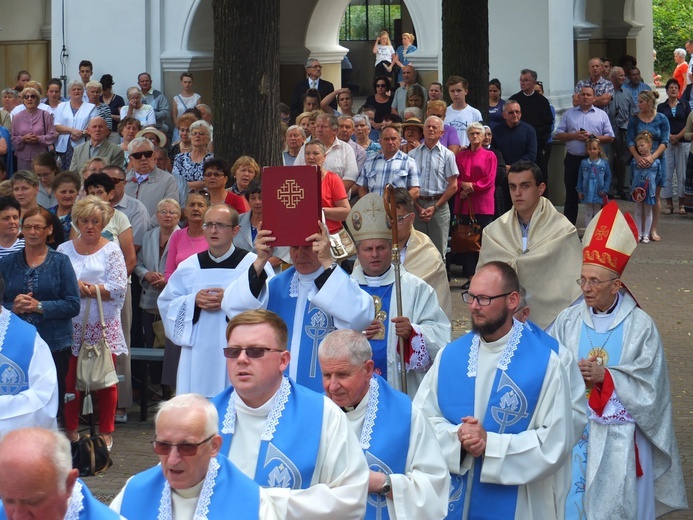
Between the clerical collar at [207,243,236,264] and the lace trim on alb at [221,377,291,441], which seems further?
the clerical collar at [207,243,236,264]

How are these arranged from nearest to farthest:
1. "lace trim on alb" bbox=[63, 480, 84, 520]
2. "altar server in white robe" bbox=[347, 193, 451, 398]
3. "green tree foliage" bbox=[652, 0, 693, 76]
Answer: "lace trim on alb" bbox=[63, 480, 84, 520] → "altar server in white robe" bbox=[347, 193, 451, 398] → "green tree foliage" bbox=[652, 0, 693, 76]

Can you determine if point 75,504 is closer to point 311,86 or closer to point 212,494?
point 212,494

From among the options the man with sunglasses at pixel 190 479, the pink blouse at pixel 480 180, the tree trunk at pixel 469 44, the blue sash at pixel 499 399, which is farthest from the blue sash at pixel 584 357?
the tree trunk at pixel 469 44

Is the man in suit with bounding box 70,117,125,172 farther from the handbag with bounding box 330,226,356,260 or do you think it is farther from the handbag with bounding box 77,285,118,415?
the handbag with bounding box 330,226,356,260

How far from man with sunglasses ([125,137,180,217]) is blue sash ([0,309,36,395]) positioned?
189 inches

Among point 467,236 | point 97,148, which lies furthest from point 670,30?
point 97,148

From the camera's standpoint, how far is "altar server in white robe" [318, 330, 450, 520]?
523 centimetres

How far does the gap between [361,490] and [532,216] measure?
3.63m

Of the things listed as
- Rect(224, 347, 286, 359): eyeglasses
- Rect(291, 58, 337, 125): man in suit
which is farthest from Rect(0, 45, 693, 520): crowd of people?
Rect(291, 58, 337, 125): man in suit

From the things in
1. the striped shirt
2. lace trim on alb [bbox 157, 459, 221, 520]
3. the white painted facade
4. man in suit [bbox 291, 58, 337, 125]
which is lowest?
lace trim on alb [bbox 157, 459, 221, 520]

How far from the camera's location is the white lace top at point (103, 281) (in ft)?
30.3

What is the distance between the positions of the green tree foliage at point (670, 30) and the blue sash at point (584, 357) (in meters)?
40.4

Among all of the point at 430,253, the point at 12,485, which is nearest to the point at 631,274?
the point at 430,253

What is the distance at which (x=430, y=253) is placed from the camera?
787 cm
